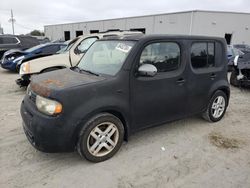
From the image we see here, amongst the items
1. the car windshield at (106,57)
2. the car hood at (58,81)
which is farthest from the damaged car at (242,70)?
the car hood at (58,81)

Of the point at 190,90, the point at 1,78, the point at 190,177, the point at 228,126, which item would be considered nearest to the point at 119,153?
the point at 190,177

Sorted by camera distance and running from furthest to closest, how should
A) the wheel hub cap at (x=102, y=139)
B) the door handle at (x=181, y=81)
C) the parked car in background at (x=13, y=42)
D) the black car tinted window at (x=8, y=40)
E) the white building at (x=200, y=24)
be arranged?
the white building at (x=200, y=24) → the black car tinted window at (x=8, y=40) → the parked car in background at (x=13, y=42) → the door handle at (x=181, y=81) → the wheel hub cap at (x=102, y=139)

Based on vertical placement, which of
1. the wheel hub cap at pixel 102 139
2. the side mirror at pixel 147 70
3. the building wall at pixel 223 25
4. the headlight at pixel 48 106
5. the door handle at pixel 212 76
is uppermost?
the building wall at pixel 223 25

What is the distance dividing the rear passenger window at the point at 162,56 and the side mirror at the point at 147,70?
0.13 meters

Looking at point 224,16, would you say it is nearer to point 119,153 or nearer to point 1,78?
point 1,78

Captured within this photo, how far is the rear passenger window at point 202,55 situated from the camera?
3.95 metres

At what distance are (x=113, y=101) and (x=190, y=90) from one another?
1.61m

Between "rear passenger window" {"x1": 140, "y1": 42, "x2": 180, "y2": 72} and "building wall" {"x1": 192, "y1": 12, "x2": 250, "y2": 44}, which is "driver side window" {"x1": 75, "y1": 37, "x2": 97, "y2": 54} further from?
"building wall" {"x1": 192, "y1": 12, "x2": 250, "y2": 44}

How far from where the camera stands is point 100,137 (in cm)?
309

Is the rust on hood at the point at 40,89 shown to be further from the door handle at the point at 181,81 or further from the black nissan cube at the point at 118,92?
the door handle at the point at 181,81

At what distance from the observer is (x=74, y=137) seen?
2.88 m

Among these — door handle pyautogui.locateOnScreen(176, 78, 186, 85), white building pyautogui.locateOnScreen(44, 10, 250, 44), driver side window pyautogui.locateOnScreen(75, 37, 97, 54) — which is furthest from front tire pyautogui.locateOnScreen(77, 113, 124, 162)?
white building pyautogui.locateOnScreen(44, 10, 250, 44)

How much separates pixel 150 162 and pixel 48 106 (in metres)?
1.62

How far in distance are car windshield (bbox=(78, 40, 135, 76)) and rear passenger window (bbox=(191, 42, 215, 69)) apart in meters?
1.28
